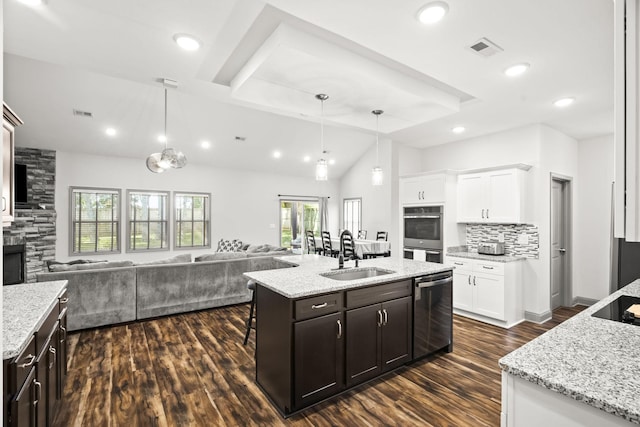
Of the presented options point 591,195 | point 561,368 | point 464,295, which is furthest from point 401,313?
point 591,195

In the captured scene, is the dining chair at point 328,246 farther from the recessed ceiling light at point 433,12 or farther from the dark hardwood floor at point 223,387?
Result: the recessed ceiling light at point 433,12

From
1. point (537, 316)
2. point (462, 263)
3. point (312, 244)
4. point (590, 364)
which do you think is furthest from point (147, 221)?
point (590, 364)

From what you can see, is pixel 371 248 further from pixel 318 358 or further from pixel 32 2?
pixel 32 2

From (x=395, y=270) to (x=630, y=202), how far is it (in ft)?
7.27

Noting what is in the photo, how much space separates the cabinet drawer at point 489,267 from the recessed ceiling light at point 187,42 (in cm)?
412

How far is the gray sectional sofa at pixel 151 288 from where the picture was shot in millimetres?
3803

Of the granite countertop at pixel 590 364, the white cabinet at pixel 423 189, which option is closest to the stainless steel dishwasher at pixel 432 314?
the granite countertop at pixel 590 364

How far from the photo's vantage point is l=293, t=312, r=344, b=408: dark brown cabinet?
2215mm

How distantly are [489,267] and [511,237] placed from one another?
0.81m

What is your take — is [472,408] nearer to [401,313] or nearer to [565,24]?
[401,313]

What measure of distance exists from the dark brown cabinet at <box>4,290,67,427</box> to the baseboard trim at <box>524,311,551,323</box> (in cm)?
510

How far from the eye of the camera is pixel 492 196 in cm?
450

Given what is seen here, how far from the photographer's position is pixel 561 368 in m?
1.15

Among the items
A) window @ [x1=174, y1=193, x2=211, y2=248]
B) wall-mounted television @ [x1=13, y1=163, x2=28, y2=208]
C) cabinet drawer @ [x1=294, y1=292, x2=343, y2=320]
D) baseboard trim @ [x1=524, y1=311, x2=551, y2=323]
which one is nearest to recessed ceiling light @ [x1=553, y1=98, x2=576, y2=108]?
baseboard trim @ [x1=524, y1=311, x2=551, y2=323]
